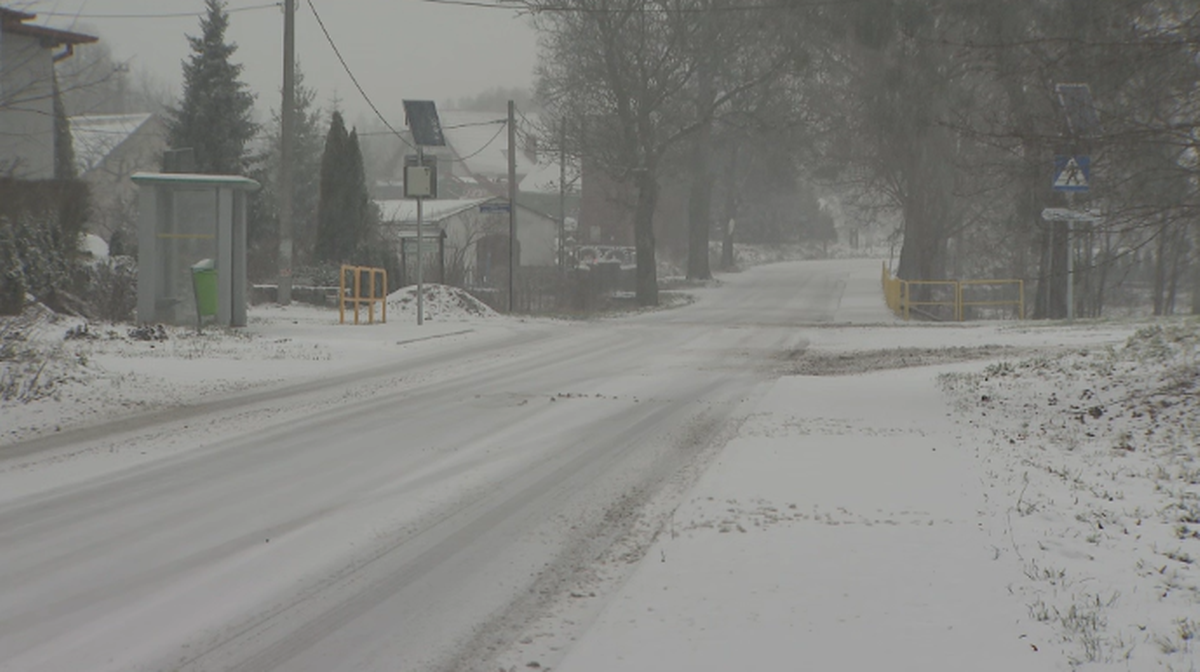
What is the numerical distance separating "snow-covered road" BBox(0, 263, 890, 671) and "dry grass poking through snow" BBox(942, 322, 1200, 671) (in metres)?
2.26

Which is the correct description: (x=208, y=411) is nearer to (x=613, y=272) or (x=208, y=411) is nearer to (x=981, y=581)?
(x=981, y=581)

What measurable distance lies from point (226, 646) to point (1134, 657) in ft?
11.6

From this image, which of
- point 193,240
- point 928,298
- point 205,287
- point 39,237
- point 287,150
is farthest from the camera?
point 928,298

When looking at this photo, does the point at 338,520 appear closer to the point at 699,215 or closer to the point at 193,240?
the point at 193,240

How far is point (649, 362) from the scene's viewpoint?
18.7 metres

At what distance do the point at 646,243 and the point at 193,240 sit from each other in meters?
21.6

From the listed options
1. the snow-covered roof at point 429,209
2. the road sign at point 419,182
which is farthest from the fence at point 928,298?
the snow-covered roof at point 429,209

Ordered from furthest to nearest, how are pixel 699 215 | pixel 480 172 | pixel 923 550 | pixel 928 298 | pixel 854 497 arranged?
pixel 480 172, pixel 699 215, pixel 928 298, pixel 854 497, pixel 923 550

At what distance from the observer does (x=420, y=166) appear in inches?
1019

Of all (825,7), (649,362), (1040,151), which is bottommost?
(649,362)

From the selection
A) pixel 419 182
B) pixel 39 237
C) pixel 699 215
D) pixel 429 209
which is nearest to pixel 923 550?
pixel 39 237

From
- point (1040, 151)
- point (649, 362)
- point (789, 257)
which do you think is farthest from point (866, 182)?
point (789, 257)

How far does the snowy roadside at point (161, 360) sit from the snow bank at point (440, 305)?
2.39m

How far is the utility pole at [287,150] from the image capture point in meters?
28.4
